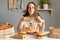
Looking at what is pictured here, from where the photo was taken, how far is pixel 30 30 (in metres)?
2.11

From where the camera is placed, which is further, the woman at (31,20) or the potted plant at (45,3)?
the potted plant at (45,3)

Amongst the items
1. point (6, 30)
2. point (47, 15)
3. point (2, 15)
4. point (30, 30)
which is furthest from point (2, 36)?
point (47, 15)

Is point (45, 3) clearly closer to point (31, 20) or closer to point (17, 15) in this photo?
point (17, 15)

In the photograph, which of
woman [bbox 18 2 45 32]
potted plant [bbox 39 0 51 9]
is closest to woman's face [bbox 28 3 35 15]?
woman [bbox 18 2 45 32]

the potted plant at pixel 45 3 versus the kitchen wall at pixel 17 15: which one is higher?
the potted plant at pixel 45 3

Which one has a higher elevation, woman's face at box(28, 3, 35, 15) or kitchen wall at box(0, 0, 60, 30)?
woman's face at box(28, 3, 35, 15)

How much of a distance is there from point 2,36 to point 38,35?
0.43m

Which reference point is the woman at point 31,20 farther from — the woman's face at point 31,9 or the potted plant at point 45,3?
the potted plant at point 45,3

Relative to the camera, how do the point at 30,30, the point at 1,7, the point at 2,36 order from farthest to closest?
the point at 1,7 < the point at 30,30 < the point at 2,36

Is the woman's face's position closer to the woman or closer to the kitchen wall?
the woman

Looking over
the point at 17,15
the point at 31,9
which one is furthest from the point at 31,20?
the point at 17,15

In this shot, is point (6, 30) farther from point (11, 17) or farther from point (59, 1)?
point (59, 1)

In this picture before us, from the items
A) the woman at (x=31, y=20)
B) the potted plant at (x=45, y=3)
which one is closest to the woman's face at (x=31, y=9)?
the woman at (x=31, y=20)

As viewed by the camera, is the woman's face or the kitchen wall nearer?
the woman's face
